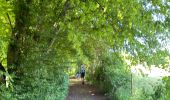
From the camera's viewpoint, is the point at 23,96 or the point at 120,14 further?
the point at 23,96

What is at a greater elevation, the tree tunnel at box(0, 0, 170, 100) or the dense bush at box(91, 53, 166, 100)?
the tree tunnel at box(0, 0, 170, 100)

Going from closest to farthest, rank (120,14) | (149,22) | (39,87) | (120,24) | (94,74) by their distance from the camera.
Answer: (120,14) → (149,22) → (120,24) → (39,87) → (94,74)

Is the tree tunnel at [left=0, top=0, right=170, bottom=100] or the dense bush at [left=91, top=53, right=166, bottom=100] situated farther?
the dense bush at [left=91, top=53, right=166, bottom=100]

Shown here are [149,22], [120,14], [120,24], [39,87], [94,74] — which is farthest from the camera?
[94,74]

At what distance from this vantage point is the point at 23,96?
9203mm

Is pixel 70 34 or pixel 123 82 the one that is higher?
pixel 70 34

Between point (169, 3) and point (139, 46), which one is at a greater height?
point (169, 3)

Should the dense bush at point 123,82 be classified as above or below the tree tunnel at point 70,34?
below

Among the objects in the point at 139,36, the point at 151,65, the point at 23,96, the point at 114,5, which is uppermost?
the point at 114,5

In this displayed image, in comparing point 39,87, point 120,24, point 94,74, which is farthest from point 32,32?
point 94,74

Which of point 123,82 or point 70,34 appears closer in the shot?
point 70,34

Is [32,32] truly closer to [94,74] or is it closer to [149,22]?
[149,22]

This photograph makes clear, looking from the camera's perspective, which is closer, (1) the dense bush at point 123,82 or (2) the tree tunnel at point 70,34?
(2) the tree tunnel at point 70,34

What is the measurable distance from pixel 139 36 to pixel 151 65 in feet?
4.98
